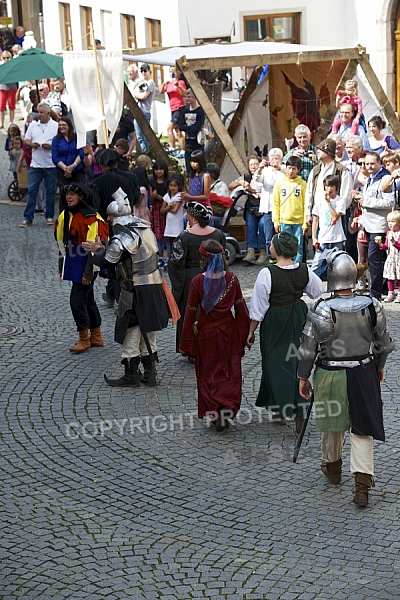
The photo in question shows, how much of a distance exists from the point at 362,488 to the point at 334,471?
408 millimetres

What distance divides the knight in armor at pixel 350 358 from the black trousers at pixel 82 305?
12.8 feet

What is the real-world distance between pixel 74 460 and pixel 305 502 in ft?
6.00

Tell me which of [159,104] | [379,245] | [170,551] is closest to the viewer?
[170,551]

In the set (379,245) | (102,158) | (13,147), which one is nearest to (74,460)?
(102,158)

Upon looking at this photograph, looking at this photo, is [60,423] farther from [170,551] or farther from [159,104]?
[159,104]

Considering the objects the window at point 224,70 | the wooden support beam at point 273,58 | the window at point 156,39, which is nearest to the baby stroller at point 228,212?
the wooden support beam at point 273,58

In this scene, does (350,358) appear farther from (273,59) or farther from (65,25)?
(65,25)

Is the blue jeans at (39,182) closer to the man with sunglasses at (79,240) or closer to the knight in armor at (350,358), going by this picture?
the man with sunglasses at (79,240)

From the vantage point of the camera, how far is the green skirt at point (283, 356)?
8.52m

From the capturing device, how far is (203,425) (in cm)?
898

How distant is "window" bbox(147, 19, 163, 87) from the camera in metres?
24.8

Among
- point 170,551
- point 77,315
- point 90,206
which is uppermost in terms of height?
point 90,206

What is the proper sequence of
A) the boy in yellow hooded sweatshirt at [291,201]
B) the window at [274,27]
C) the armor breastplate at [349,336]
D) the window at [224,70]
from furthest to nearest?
the window at [274,27] < the window at [224,70] < the boy in yellow hooded sweatshirt at [291,201] < the armor breastplate at [349,336]

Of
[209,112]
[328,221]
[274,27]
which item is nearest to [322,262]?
[328,221]
